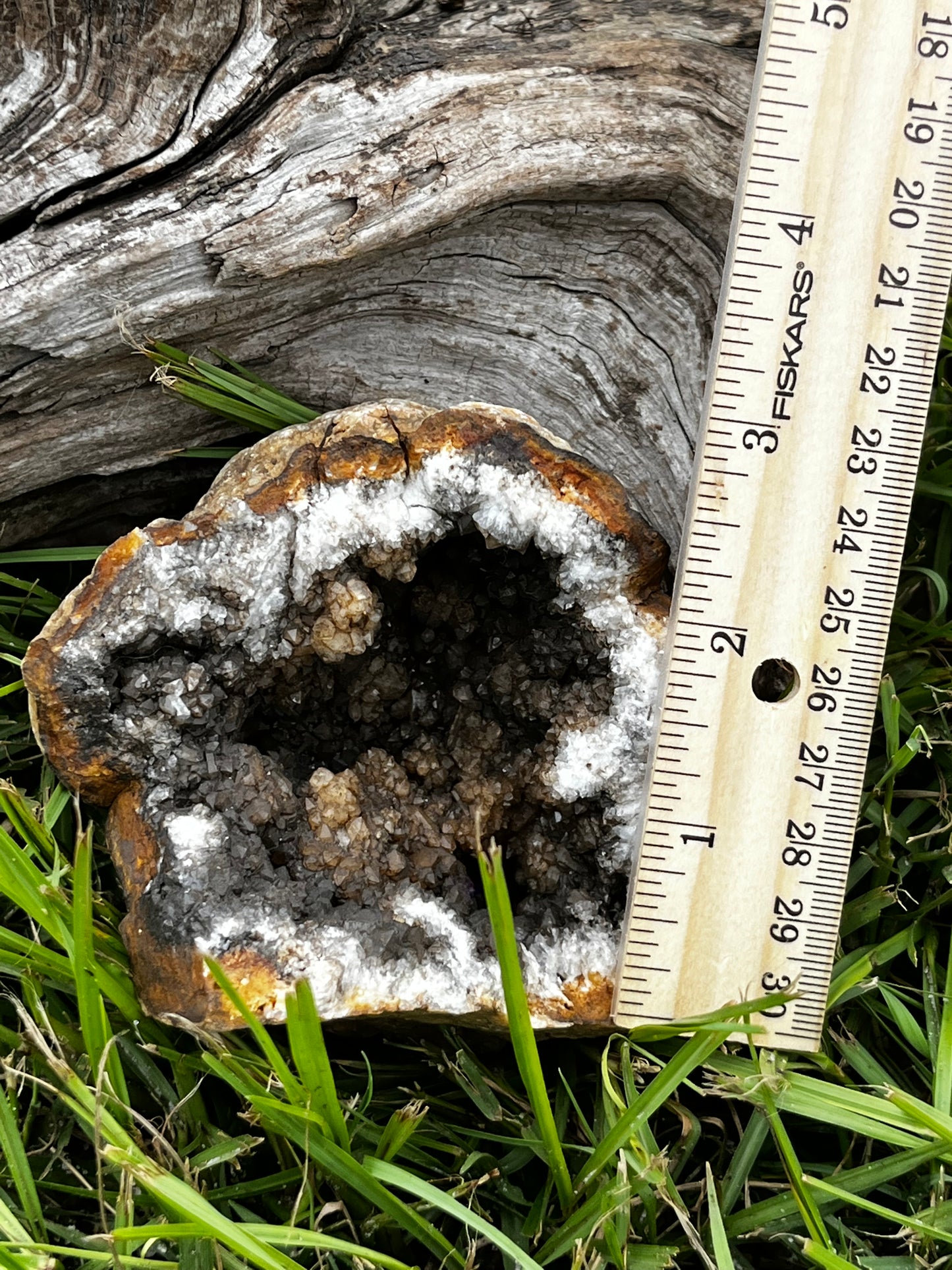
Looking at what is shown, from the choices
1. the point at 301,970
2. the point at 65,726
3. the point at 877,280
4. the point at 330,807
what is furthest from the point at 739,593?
the point at 65,726

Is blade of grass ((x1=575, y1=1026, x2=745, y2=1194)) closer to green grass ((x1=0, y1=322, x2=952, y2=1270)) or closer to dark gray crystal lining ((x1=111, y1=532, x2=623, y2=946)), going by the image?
green grass ((x1=0, y1=322, x2=952, y2=1270))

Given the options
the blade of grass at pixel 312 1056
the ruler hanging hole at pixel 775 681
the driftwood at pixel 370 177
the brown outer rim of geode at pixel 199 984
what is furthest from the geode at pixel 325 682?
the driftwood at pixel 370 177

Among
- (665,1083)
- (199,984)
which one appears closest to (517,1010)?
(665,1083)

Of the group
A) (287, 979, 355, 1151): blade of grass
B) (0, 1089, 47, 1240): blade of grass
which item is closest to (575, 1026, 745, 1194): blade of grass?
(287, 979, 355, 1151): blade of grass

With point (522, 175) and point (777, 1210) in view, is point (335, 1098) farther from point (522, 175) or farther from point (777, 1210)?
point (522, 175)

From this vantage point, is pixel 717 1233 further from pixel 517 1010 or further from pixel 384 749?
pixel 384 749

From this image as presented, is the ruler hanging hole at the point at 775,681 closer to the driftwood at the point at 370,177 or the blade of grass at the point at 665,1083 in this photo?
the driftwood at the point at 370,177
